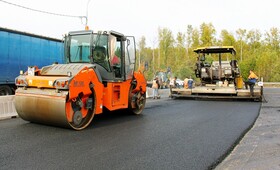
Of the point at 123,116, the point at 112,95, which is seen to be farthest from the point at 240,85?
the point at 112,95

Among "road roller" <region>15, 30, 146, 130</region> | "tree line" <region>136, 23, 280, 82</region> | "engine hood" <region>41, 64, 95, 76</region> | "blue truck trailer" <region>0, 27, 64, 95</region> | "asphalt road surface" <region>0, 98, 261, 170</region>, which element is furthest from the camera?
"tree line" <region>136, 23, 280, 82</region>

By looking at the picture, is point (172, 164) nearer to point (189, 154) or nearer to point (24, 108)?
point (189, 154)

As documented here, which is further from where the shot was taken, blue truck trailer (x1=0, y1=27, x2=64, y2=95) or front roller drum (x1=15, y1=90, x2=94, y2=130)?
blue truck trailer (x1=0, y1=27, x2=64, y2=95)

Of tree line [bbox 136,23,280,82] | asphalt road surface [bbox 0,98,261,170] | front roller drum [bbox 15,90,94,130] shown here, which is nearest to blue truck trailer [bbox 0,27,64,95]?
front roller drum [bbox 15,90,94,130]

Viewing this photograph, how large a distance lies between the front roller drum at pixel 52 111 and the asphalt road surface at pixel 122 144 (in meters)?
0.19

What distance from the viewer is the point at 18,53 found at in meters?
12.4

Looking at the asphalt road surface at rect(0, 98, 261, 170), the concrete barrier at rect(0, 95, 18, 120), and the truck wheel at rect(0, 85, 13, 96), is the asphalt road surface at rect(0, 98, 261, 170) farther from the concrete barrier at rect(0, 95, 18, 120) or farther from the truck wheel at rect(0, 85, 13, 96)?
the truck wheel at rect(0, 85, 13, 96)

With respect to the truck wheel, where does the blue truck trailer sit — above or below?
above

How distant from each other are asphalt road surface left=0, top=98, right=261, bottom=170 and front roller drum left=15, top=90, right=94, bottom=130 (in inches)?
7.6

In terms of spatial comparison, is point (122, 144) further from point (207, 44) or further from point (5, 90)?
point (207, 44)

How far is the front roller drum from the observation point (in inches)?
236

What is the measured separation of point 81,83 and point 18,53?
23.9 feet

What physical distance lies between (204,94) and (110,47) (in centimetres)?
846

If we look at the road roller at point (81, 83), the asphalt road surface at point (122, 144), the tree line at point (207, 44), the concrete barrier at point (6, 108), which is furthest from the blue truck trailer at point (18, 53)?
the tree line at point (207, 44)
